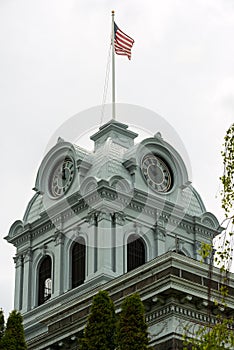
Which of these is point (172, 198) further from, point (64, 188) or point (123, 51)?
point (123, 51)

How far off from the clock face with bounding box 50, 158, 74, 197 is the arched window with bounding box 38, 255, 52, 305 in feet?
13.2

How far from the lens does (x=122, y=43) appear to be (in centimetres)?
5844

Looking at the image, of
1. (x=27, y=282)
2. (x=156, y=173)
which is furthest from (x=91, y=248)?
(x=156, y=173)

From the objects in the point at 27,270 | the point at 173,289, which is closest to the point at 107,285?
the point at 173,289

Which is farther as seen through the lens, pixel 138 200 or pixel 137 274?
pixel 138 200

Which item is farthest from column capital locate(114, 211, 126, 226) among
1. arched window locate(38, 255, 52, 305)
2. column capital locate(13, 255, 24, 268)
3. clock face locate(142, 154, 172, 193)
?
column capital locate(13, 255, 24, 268)

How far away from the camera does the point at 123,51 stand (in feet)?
190

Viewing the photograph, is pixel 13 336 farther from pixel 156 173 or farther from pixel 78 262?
pixel 156 173

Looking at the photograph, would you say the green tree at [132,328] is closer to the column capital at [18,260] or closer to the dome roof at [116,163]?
the dome roof at [116,163]

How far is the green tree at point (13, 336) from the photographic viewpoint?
3148 centimetres

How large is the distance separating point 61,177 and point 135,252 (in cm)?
704

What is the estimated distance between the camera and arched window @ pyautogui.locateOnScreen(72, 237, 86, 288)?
166 ft

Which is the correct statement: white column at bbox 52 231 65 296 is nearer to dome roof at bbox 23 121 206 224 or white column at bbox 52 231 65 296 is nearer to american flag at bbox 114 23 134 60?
dome roof at bbox 23 121 206 224

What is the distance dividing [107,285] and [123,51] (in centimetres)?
2365
